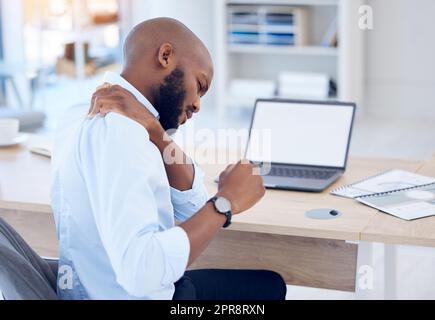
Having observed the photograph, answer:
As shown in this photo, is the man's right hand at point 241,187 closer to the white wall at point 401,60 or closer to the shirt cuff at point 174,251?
the shirt cuff at point 174,251

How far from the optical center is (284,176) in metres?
2.24

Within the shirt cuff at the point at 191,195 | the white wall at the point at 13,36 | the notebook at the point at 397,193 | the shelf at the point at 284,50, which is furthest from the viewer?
the white wall at the point at 13,36

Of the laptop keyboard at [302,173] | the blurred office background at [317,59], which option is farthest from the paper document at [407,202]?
the blurred office background at [317,59]

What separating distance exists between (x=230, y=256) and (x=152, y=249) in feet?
2.60

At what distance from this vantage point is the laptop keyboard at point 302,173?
224cm

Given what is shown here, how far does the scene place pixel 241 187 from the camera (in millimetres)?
1610

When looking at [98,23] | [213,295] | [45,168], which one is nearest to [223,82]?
[98,23]

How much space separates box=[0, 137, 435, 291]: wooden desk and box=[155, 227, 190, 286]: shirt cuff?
47 cm

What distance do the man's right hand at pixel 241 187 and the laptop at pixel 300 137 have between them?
0.62m

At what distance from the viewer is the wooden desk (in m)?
1.82

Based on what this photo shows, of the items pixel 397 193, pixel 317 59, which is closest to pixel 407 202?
pixel 397 193

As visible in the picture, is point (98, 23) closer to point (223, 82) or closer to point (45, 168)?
point (223, 82)

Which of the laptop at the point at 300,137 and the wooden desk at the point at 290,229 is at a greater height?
the laptop at the point at 300,137

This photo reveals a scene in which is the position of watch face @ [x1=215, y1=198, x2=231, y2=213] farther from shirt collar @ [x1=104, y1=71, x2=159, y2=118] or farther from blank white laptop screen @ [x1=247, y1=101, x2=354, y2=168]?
blank white laptop screen @ [x1=247, y1=101, x2=354, y2=168]
